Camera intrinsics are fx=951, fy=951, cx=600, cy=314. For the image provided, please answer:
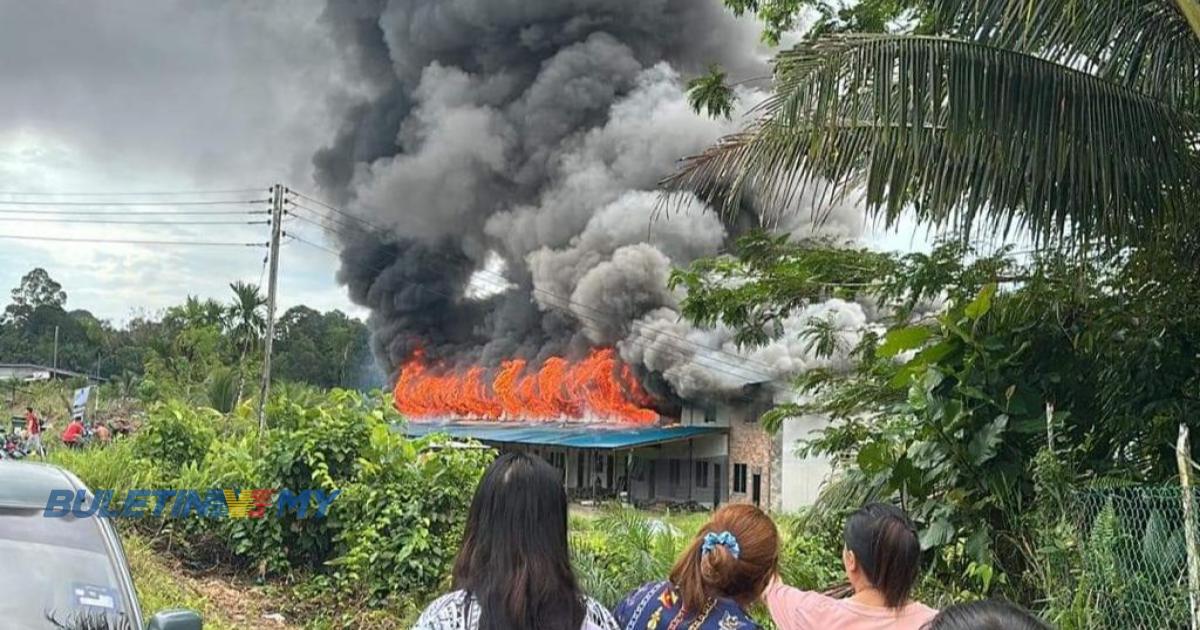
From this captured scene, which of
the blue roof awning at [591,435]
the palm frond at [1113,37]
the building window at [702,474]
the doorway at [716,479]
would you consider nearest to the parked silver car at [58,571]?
the palm frond at [1113,37]

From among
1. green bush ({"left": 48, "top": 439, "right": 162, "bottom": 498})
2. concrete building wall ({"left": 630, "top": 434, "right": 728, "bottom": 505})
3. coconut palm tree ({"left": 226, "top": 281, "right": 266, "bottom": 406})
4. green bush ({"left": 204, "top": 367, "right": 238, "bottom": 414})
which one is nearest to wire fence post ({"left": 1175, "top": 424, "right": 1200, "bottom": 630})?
green bush ({"left": 48, "top": 439, "right": 162, "bottom": 498})

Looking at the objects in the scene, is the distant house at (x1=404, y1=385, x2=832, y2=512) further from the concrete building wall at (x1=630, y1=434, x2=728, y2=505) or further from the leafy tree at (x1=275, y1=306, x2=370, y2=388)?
the leafy tree at (x1=275, y1=306, x2=370, y2=388)

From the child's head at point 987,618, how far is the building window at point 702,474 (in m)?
28.2

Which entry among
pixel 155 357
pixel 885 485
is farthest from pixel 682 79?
pixel 885 485

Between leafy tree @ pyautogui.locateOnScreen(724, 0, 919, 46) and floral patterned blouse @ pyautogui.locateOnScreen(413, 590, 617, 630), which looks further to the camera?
leafy tree @ pyautogui.locateOnScreen(724, 0, 919, 46)

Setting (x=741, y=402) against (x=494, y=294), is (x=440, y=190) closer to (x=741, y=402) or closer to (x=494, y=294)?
(x=494, y=294)

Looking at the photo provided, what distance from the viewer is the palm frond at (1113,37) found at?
4.91 metres

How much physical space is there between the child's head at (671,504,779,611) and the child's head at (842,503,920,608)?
1.29 ft

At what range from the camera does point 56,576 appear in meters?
3.22

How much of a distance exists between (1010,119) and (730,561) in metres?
3.36

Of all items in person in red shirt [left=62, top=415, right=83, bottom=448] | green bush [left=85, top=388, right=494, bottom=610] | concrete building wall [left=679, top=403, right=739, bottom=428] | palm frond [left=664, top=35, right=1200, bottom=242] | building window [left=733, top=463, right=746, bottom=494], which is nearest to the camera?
palm frond [left=664, top=35, right=1200, bottom=242]

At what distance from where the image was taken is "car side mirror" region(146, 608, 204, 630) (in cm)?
291

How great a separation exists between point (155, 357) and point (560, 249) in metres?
16.1

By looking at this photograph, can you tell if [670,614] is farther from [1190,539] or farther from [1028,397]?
[1028,397]
